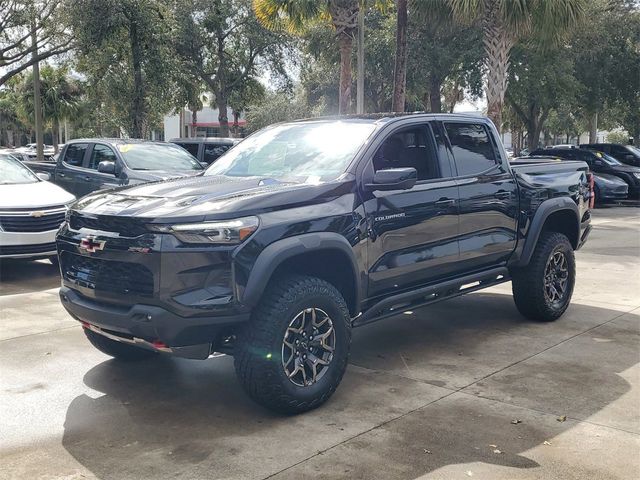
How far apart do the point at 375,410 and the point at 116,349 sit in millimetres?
2164

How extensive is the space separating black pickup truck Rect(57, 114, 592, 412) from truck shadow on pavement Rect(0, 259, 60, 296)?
3.54 metres

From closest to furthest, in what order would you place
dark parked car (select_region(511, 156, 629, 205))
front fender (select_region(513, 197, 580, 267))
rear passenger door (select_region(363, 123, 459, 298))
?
1. rear passenger door (select_region(363, 123, 459, 298))
2. front fender (select_region(513, 197, 580, 267))
3. dark parked car (select_region(511, 156, 629, 205))

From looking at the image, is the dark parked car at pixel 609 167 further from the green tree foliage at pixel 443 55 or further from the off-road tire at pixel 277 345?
the off-road tire at pixel 277 345

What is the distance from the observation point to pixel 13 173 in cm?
1002

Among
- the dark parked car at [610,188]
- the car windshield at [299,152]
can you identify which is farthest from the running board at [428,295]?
the dark parked car at [610,188]

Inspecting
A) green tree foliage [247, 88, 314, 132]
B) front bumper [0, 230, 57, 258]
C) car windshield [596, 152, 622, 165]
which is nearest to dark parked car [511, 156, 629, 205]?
car windshield [596, 152, 622, 165]

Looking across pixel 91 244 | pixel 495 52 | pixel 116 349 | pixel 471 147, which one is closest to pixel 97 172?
pixel 116 349

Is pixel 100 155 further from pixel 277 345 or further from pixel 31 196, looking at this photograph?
pixel 277 345

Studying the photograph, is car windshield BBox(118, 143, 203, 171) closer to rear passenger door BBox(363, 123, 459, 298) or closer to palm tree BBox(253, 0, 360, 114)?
palm tree BBox(253, 0, 360, 114)

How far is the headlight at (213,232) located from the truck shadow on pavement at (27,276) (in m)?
4.97

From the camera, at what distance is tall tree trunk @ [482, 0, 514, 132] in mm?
16125

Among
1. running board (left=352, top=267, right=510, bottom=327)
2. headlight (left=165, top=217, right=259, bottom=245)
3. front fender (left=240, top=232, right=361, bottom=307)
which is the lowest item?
running board (left=352, top=267, right=510, bottom=327)

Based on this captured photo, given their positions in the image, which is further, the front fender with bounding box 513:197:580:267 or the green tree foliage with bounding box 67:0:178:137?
the green tree foliage with bounding box 67:0:178:137

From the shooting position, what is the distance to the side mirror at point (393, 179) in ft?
15.7
